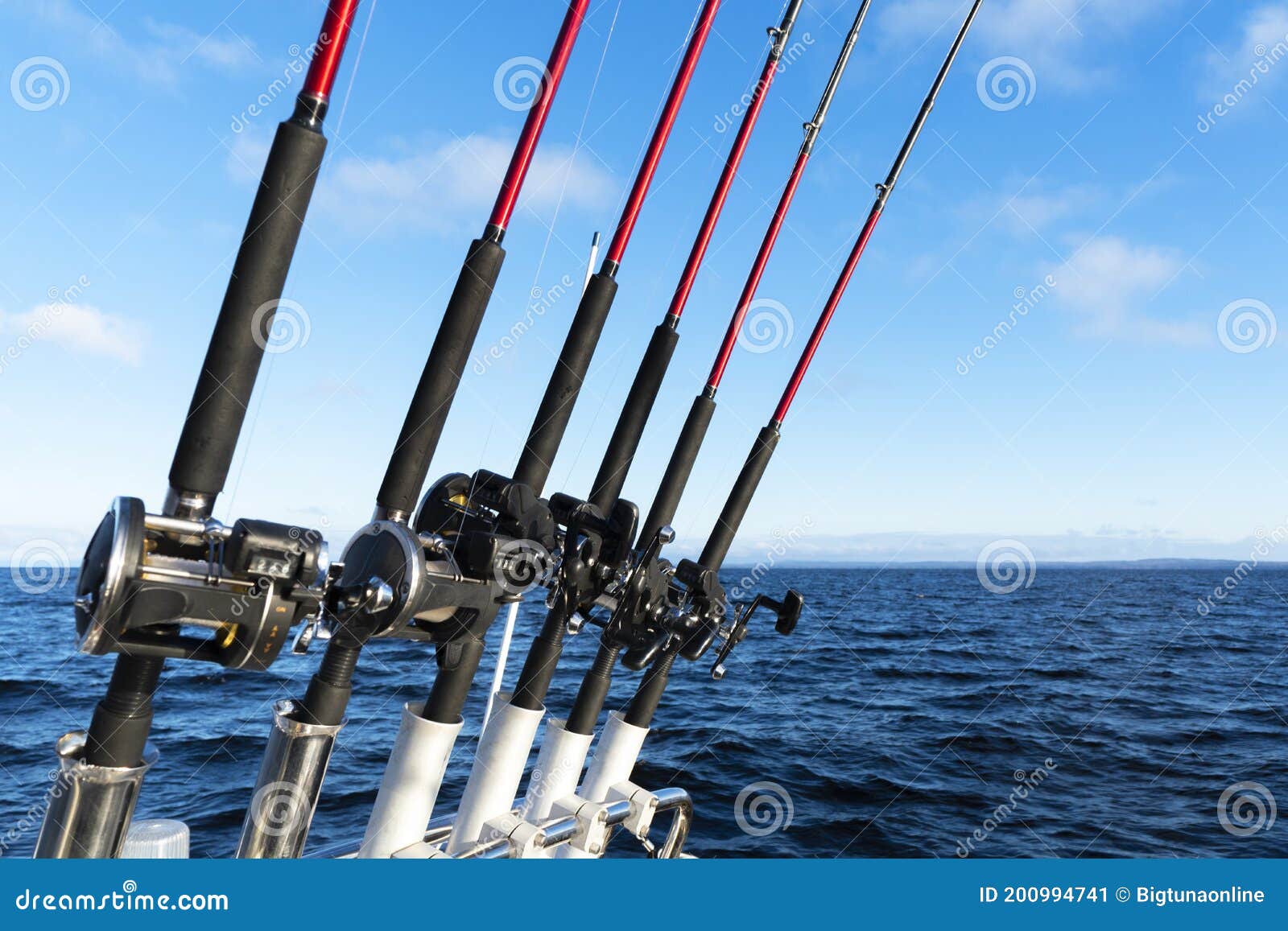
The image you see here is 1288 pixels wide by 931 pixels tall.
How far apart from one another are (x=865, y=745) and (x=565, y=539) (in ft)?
28.6

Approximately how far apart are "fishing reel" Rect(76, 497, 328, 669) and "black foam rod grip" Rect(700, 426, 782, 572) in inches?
132

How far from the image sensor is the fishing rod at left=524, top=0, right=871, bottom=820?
3732 millimetres

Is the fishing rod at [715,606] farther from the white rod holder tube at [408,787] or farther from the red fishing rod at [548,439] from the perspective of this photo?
the white rod holder tube at [408,787]

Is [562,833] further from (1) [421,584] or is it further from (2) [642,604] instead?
(1) [421,584]

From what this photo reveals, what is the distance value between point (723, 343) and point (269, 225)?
338cm

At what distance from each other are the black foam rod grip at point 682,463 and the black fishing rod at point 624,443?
1.17ft

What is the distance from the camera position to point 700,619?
151 inches

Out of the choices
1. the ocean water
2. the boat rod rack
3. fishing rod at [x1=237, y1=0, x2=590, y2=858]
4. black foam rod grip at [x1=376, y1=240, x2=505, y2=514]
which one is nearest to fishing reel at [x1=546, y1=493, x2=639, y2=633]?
fishing rod at [x1=237, y1=0, x2=590, y2=858]

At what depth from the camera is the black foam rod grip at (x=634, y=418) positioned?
477 centimetres

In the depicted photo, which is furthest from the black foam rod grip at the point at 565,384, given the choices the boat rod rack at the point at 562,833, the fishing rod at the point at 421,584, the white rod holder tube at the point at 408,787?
the boat rod rack at the point at 562,833

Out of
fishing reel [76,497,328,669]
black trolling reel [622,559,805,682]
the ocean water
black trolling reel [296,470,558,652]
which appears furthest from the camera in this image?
the ocean water

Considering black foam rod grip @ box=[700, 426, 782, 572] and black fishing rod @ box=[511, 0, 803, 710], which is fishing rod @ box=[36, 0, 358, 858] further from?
black foam rod grip @ box=[700, 426, 782, 572]

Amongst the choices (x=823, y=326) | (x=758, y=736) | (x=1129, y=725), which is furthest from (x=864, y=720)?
(x=823, y=326)

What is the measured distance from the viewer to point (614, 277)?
425 cm
